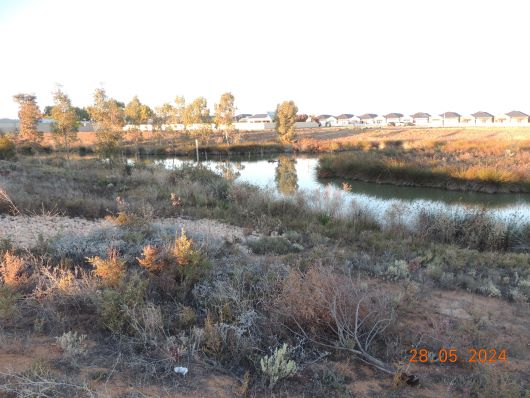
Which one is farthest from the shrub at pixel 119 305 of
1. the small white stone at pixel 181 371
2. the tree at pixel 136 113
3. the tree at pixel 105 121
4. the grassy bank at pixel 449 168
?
the tree at pixel 136 113

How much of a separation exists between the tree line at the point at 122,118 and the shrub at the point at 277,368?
2209cm

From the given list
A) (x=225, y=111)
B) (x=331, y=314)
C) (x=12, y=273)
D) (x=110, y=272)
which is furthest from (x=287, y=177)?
(x=225, y=111)

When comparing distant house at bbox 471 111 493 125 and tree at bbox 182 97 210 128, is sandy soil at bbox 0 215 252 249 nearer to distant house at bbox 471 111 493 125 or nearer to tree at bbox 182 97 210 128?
tree at bbox 182 97 210 128

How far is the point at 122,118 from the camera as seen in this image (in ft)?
86.6

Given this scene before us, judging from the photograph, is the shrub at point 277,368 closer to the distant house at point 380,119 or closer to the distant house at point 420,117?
the distant house at point 420,117

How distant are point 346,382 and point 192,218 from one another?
733cm

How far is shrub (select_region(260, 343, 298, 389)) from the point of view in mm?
2933

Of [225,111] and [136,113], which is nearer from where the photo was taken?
[225,111]

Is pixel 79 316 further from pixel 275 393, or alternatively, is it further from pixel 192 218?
pixel 192 218

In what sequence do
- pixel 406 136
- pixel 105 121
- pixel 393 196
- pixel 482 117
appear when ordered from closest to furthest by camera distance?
pixel 393 196 → pixel 105 121 → pixel 406 136 → pixel 482 117
